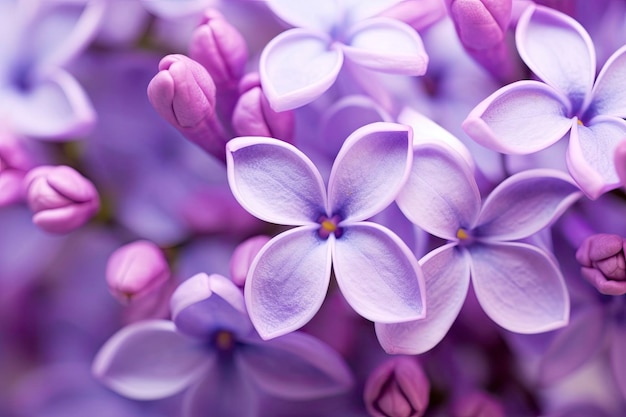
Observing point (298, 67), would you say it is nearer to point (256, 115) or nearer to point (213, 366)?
point (256, 115)

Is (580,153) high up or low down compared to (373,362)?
up

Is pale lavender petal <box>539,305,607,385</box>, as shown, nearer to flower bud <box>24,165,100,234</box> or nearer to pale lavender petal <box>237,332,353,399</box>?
pale lavender petal <box>237,332,353,399</box>

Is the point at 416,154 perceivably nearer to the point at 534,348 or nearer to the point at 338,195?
the point at 338,195

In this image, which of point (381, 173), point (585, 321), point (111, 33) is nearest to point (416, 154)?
point (381, 173)

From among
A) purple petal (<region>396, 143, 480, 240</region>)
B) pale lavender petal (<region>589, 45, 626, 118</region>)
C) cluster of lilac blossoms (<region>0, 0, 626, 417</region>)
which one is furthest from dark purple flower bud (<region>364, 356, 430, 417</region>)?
pale lavender petal (<region>589, 45, 626, 118</region>)

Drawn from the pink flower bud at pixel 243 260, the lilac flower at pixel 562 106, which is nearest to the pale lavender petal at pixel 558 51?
the lilac flower at pixel 562 106

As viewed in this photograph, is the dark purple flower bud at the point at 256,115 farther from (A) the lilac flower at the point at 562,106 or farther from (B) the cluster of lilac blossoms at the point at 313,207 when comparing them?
(A) the lilac flower at the point at 562,106
